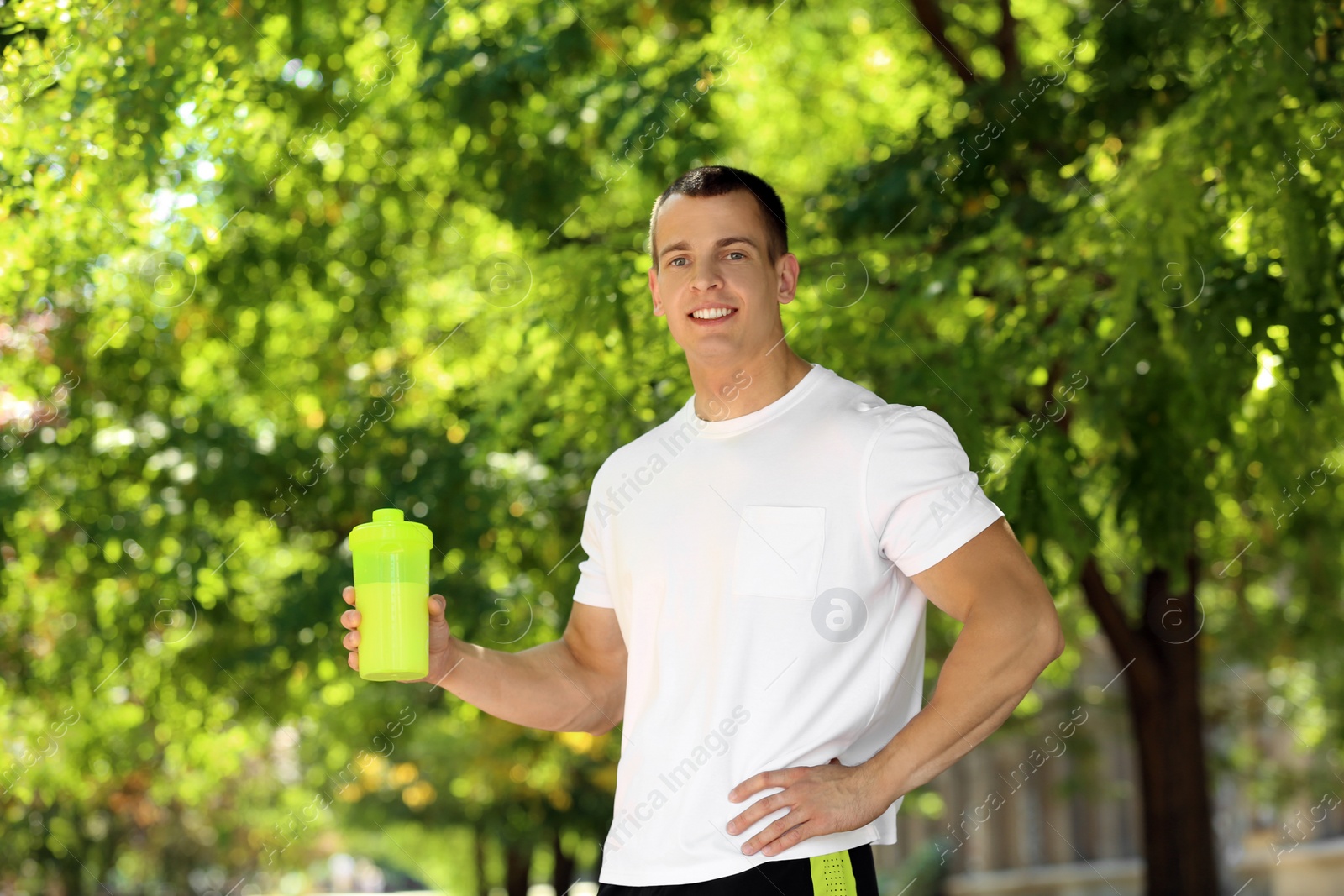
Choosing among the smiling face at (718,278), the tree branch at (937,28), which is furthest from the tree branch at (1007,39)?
the smiling face at (718,278)

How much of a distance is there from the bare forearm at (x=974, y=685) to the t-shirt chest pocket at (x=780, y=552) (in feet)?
0.99

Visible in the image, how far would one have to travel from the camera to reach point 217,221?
23.0 ft

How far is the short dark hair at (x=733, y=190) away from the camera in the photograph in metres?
2.84

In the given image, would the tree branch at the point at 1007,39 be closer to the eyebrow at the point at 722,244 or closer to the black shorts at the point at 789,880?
the eyebrow at the point at 722,244

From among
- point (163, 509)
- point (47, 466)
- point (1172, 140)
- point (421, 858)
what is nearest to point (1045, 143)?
point (1172, 140)

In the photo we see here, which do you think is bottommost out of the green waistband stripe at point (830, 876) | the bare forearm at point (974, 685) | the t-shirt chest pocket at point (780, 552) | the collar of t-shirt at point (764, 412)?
the green waistband stripe at point (830, 876)

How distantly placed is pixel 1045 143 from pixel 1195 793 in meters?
4.36

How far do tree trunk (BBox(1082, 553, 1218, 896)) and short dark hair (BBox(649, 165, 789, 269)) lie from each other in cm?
614

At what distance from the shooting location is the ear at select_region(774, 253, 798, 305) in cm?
292

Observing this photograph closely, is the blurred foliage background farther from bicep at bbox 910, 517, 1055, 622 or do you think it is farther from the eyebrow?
bicep at bbox 910, 517, 1055, 622

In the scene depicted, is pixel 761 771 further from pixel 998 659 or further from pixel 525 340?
pixel 525 340

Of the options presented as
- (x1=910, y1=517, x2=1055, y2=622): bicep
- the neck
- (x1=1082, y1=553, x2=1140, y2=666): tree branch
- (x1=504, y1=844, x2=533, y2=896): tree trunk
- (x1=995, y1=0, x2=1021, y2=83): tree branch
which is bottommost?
(x1=910, y1=517, x2=1055, y2=622): bicep

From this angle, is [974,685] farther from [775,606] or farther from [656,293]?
[656,293]

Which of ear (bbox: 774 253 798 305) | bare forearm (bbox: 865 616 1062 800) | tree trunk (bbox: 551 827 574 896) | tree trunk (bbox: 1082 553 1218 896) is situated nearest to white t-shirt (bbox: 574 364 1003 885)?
bare forearm (bbox: 865 616 1062 800)
